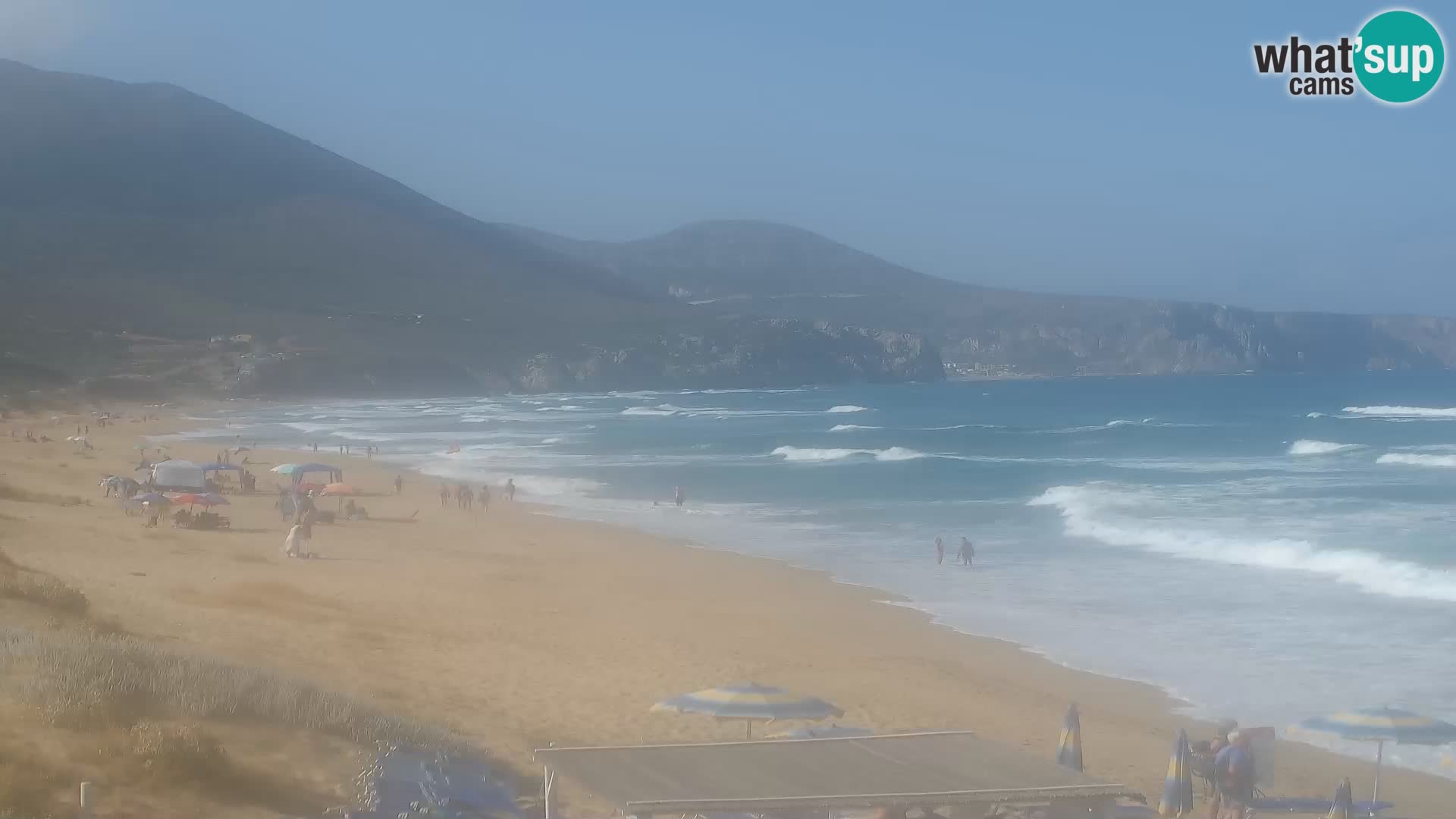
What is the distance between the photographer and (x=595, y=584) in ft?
62.1

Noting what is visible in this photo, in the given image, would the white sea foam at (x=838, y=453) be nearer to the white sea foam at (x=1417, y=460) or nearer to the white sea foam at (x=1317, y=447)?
the white sea foam at (x=1317, y=447)

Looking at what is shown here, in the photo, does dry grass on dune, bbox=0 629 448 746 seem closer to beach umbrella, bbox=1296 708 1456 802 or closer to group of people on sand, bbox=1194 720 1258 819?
group of people on sand, bbox=1194 720 1258 819

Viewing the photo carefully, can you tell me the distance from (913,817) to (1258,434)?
57616 millimetres

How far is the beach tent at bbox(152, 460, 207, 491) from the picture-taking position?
25484 mm

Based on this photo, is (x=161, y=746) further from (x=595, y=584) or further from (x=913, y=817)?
(x=595, y=584)

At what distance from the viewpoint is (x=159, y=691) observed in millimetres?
7215

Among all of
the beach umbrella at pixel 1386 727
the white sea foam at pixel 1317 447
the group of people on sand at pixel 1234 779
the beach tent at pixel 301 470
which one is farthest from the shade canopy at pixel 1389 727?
the white sea foam at pixel 1317 447

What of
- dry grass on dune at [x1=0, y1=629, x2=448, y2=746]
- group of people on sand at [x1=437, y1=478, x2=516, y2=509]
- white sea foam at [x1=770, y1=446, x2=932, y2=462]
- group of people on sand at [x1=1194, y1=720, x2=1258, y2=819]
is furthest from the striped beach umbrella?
white sea foam at [x1=770, y1=446, x2=932, y2=462]

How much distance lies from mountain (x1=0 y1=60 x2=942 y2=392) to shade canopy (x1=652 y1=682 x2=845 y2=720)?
253 feet

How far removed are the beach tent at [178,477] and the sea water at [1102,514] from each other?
8.58 metres

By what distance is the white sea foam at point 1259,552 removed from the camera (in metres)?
19.0

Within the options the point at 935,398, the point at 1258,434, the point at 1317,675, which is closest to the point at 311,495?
the point at 1317,675

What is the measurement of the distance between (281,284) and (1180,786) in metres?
138

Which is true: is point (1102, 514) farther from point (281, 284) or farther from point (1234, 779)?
point (281, 284)
